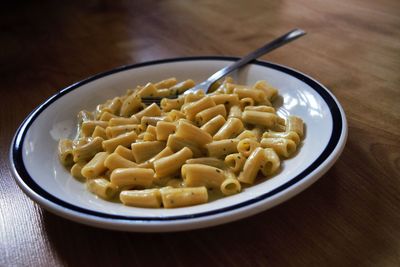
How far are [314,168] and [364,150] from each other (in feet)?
1.13

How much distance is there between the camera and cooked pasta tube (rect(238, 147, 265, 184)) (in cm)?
98

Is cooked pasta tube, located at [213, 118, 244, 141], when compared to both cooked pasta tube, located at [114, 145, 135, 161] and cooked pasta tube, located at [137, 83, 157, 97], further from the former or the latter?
cooked pasta tube, located at [137, 83, 157, 97]

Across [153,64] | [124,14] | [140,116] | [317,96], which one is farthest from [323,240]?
[124,14]

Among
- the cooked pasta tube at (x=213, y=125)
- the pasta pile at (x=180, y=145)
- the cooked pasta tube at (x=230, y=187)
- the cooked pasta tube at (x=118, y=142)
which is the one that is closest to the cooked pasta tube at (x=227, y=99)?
the pasta pile at (x=180, y=145)

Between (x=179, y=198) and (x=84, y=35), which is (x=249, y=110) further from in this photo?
(x=84, y=35)

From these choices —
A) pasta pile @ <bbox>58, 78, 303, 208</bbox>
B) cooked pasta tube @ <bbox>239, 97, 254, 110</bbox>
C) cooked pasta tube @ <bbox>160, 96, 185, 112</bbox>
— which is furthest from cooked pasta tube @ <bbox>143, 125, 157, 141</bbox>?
cooked pasta tube @ <bbox>239, 97, 254, 110</bbox>

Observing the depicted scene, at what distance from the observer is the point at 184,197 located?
2.97 feet

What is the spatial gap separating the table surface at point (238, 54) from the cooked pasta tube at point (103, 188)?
0.10 m

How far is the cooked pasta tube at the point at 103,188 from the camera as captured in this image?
99 centimetres

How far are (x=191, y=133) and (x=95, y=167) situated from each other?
266 millimetres

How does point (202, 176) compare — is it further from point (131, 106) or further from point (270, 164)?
point (131, 106)

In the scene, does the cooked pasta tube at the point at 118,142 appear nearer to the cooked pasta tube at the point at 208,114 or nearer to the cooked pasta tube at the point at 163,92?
the cooked pasta tube at the point at 208,114

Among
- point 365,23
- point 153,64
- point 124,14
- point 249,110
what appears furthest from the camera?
point 124,14

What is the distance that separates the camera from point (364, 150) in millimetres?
1141
